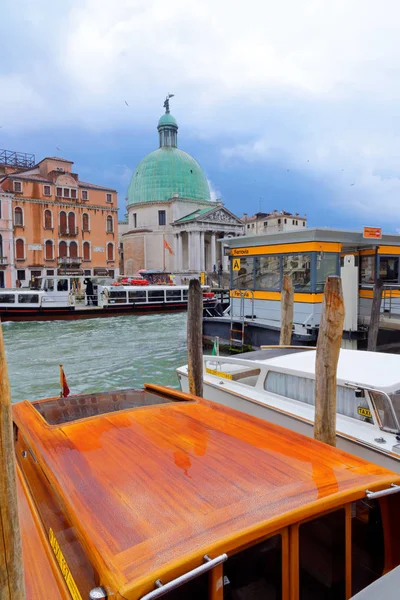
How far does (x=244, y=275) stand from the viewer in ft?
49.3

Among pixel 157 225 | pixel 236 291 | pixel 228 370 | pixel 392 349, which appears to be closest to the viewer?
pixel 228 370

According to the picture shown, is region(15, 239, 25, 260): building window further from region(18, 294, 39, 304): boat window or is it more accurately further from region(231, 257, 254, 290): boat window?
region(231, 257, 254, 290): boat window

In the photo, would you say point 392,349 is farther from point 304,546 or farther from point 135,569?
point 135,569

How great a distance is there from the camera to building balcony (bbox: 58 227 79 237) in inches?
1719

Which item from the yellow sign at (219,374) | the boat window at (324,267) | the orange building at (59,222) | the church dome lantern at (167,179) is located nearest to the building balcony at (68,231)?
the orange building at (59,222)

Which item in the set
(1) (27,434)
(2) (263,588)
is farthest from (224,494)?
(1) (27,434)

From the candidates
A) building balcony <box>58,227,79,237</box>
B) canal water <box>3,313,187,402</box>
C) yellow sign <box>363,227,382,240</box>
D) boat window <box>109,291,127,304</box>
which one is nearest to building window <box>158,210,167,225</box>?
building balcony <box>58,227,79,237</box>

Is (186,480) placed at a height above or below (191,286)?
below

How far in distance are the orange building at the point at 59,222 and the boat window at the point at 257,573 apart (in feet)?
136

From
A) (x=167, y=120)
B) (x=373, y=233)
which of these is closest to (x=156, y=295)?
(x=373, y=233)

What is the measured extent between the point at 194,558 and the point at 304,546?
79 cm

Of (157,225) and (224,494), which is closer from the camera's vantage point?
(224,494)

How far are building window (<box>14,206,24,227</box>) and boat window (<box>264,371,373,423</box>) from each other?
132ft

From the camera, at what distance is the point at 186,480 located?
2836mm
